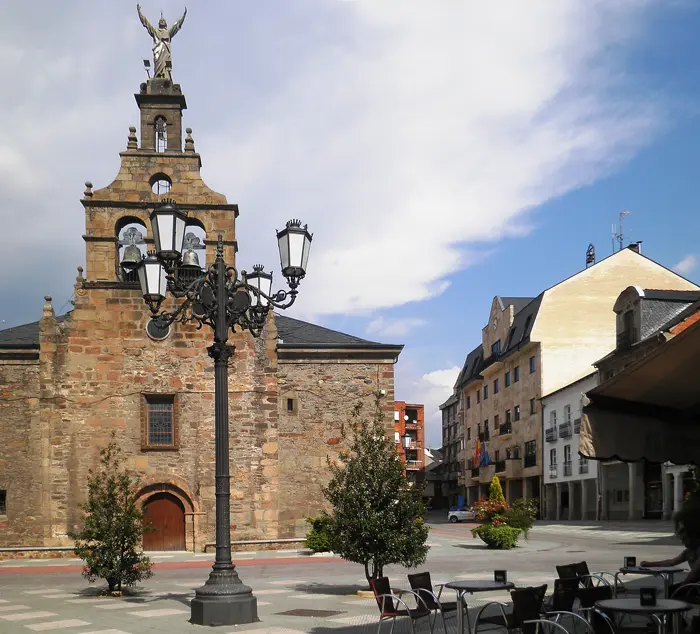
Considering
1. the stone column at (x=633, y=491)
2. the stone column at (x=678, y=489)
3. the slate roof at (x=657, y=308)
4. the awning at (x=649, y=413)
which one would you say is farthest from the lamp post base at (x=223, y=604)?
the stone column at (x=633, y=491)

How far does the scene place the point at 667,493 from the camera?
3694cm

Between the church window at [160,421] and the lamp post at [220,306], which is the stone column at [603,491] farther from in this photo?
the lamp post at [220,306]

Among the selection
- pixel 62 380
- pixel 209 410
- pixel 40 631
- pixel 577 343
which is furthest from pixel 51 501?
pixel 577 343

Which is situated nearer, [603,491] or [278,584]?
[278,584]

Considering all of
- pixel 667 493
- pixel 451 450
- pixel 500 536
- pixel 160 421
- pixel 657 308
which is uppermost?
pixel 657 308

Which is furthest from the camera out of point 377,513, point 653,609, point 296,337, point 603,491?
point 603,491

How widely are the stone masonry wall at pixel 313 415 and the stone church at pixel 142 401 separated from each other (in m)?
0.08

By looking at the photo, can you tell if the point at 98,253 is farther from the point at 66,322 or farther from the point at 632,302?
the point at 632,302

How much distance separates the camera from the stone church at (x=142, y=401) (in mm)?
26781

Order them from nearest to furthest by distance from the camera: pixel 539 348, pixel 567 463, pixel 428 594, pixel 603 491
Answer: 1. pixel 428 594
2. pixel 603 491
3. pixel 567 463
4. pixel 539 348

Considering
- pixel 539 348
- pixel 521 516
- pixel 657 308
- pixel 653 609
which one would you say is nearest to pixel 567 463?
pixel 539 348

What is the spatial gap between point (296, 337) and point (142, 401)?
6174 mm

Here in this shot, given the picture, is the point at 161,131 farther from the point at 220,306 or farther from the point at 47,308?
the point at 220,306

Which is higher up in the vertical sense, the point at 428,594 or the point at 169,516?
the point at 428,594
